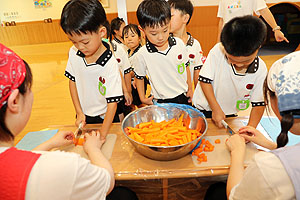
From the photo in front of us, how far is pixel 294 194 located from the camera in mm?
535

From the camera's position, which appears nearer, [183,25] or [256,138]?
[256,138]

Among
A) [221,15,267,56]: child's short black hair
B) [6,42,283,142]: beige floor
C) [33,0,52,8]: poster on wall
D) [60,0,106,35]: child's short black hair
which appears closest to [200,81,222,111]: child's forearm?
[221,15,267,56]: child's short black hair

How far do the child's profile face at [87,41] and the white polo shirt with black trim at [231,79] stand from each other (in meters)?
0.61

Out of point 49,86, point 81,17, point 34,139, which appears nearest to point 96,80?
point 81,17

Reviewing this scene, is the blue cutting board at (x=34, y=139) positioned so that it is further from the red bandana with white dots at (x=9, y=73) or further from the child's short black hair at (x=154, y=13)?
the red bandana with white dots at (x=9, y=73)

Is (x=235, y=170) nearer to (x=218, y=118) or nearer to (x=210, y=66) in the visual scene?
(x=218, y=118)

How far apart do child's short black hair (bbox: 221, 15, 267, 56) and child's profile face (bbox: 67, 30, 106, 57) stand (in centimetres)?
63

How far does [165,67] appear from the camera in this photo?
1460 mm

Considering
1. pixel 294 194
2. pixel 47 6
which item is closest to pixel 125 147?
pixel 294 194

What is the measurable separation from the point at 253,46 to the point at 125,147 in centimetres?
75

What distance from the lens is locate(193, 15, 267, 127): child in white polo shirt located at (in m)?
0.98

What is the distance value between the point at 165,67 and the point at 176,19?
0.53m

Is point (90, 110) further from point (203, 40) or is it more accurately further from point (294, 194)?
point (203, 40)

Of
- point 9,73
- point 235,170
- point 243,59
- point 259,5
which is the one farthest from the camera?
point 259,5
